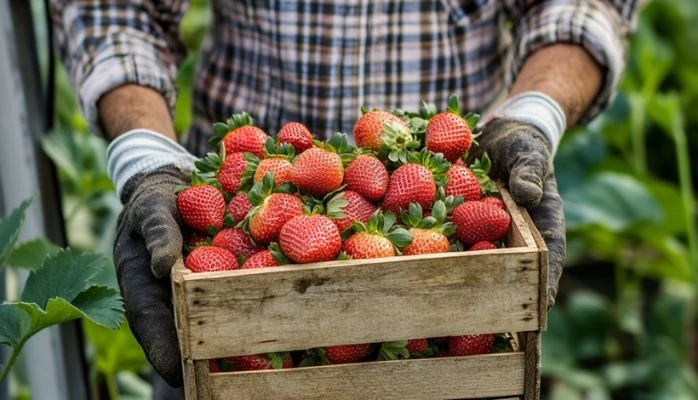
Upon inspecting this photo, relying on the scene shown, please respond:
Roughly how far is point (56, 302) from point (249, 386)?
0.27m

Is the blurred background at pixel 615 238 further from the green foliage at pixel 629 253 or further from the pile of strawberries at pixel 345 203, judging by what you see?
the pile of strawberries at pixel 345 203

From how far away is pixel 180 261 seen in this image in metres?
1.40

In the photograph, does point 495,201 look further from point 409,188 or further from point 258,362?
point 258,362

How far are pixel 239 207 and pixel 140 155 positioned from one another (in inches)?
11.1

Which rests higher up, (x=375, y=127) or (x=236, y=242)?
(x=375, y=127)

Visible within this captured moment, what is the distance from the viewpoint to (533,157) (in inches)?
61.9

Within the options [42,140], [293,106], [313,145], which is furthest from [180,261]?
[42,140]

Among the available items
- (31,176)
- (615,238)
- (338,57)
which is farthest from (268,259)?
(615,238)

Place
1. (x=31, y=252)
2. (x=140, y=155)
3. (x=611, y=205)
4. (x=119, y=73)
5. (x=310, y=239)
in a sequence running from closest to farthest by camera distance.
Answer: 1. (x=310, y=239)
2. (x=140, y=155)
3. (x=31, y=252)
4. (x=119, y=73)
5. (x=611, y=205)

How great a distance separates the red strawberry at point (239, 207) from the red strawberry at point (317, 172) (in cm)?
7

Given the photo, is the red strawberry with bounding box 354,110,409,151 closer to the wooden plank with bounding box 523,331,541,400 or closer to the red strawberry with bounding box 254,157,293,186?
the red strawberry with bounding box 254,157,293,186

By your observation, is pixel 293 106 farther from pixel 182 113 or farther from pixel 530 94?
pixel 182 113

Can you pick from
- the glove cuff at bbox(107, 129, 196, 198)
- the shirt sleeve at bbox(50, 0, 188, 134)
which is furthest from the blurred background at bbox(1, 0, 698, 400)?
the glove cuff at bbox(107, 129, 196, 198)

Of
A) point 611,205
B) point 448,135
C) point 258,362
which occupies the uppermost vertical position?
point 448,135
